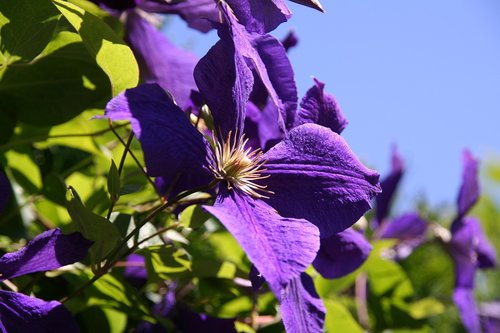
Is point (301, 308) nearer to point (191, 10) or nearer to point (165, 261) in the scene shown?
point (165, 261)

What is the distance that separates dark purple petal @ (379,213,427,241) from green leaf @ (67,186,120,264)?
64cm

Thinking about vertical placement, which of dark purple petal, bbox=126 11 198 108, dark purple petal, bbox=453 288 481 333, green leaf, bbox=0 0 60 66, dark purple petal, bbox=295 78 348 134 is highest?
green leaf, bbox=0 0 60 66

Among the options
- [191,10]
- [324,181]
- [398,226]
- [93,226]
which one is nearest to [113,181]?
[93,226]

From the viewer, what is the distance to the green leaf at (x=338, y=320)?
0.75m

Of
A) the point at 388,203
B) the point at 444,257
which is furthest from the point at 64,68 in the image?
the point at 444,257

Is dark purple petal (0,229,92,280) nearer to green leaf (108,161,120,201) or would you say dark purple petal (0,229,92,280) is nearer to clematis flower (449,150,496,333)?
green leaf (108,161,120,201)

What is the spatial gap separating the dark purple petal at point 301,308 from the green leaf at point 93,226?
0.13 m

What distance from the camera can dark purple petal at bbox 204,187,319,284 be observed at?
42 cm

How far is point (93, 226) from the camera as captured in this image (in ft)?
1.61

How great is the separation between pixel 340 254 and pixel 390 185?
1.35ft

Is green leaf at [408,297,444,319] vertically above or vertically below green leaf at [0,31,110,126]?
below

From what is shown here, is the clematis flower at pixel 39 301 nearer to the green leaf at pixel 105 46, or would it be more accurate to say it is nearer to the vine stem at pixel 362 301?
the green leaf at pixel 105 46

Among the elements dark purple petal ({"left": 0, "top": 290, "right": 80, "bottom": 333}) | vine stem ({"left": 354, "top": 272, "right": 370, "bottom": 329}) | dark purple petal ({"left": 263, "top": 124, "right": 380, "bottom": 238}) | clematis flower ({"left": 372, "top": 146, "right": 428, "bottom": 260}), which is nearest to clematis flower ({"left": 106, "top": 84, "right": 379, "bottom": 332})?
dark purple petal ({"left": 263, "top": 124, "right": 380, "bottom": 238})

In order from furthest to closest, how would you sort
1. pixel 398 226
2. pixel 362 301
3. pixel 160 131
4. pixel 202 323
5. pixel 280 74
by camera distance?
pixel 398 226 → pixel 362 301 → pixel 202 323 → pixel 280 74 → pixel 160 131
